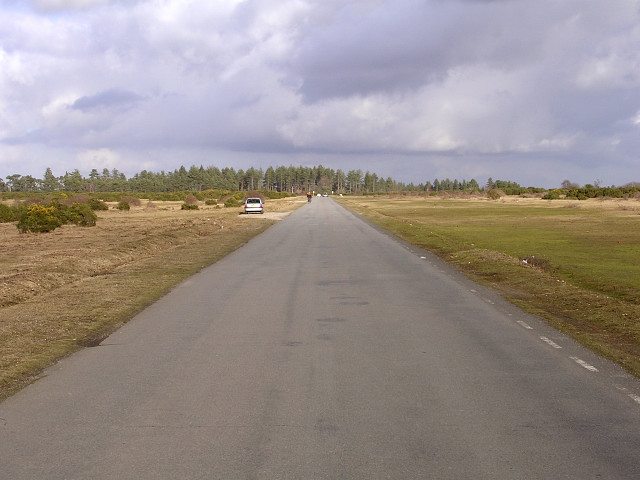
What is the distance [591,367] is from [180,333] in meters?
5.76

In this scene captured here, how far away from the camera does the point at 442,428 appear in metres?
5.34

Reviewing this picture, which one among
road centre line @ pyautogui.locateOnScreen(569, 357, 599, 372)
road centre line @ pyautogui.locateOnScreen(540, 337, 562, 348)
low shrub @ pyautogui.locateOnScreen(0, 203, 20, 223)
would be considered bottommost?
low shrub @ pyautogui.locateOnScreen(0, 203, 20, 223)

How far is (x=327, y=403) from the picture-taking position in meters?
6.00

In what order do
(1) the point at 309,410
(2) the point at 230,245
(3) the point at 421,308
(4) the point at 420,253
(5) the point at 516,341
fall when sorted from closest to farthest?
(1) the point at 309,410 < (5) the point at 516,341 < (3) the point at 421,308 < (4) the point at 420,253 < (2) the point at 230,245

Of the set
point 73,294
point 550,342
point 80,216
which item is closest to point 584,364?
point 550,342

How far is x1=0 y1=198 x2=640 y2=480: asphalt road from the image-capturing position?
4.65 metres

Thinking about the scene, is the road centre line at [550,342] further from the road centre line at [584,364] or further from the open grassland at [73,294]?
the open grassland at [73,294]

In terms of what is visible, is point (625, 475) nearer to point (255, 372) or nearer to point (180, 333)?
point (255, 372)

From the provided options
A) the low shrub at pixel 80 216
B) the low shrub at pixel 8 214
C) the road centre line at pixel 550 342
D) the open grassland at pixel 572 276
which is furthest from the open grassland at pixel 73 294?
the low shrub at pixel 8 214

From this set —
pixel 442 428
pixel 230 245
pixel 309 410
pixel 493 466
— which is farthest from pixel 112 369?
pixel 230 245

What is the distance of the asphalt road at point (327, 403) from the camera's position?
465cm

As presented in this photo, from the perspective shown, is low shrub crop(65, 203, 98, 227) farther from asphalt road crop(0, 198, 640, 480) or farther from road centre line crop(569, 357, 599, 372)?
road centre line crop(569, 357, 599, 372)

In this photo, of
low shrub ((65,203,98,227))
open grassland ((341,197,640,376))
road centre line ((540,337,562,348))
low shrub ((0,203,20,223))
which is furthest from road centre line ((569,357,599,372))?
low shrub ((0,203,20,223))

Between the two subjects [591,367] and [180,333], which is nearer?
[591,367]
